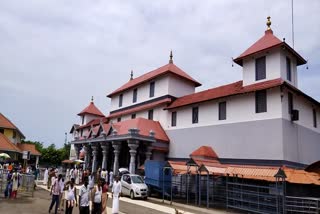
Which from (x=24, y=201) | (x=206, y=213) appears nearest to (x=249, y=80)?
(x=206, y=213)

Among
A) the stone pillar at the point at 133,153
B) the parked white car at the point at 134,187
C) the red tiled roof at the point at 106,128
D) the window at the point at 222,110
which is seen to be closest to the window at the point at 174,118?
the stone pillar at the point at 133,153

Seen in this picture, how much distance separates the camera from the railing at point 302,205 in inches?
640

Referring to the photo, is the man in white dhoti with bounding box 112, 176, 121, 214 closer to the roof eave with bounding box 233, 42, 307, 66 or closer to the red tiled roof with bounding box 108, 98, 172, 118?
the roof eave with bounding box 233, 42, 307, 66

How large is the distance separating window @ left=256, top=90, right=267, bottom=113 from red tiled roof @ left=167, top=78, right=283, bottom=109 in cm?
52

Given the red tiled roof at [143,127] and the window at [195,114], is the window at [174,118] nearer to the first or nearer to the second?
the red tiled roof at [143,127]

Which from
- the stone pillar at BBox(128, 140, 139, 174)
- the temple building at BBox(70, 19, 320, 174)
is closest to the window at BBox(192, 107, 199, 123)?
the temple building at BBox(70, 19, 320, 174)

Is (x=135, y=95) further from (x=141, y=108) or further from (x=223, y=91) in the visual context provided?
(x=223, y=91)

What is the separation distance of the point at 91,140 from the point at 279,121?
20.7m

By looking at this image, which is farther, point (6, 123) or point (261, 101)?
point (6, 123)

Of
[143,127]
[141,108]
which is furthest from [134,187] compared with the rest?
[141,108]

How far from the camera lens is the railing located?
53.4 ft

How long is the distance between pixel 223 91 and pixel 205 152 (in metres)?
5.57

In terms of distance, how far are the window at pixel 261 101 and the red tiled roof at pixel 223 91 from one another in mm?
520

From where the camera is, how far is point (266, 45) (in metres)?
24.5
